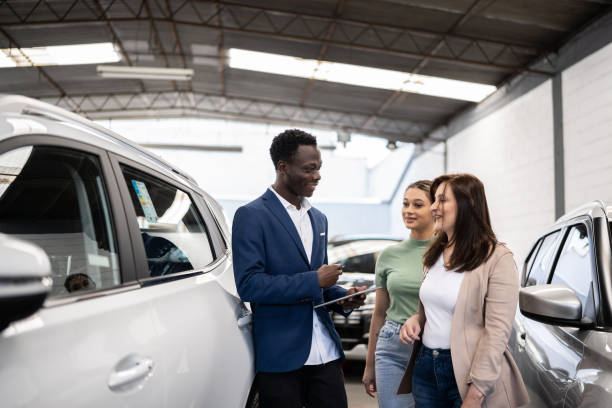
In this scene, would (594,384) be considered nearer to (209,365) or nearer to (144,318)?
(209,365)

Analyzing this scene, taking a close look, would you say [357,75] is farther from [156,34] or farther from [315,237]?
[315,237]

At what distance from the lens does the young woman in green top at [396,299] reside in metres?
2.78

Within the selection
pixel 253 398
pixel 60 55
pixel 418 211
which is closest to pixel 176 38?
pixel 60 55

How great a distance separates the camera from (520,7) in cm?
972

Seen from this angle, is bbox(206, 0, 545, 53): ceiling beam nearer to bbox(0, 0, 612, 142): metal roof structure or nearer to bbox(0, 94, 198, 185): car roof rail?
bbox(0, 0, 612, 142): metal roof structure

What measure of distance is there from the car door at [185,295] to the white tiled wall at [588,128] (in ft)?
27.3

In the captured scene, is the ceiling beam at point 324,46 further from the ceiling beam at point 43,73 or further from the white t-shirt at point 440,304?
the white t-shirt at point 440,304

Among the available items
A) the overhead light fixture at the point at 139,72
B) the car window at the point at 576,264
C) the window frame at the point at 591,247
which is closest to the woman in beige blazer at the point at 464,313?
the window frame at the point at 591,247

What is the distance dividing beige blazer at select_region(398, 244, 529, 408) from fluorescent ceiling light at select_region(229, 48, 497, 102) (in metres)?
11.7

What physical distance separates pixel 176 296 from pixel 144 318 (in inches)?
10.2

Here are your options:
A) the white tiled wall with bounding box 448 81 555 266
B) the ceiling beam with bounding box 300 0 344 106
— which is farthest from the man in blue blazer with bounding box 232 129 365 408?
the white tiled wall with bounding box 448 81 555 266

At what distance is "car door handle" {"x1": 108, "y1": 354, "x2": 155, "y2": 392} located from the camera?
124cm

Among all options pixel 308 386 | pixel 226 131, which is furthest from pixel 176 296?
pixel 226 131

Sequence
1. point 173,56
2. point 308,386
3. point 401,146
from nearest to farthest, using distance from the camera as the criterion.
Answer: point 308,386 → point 173,56 → point 401,146
